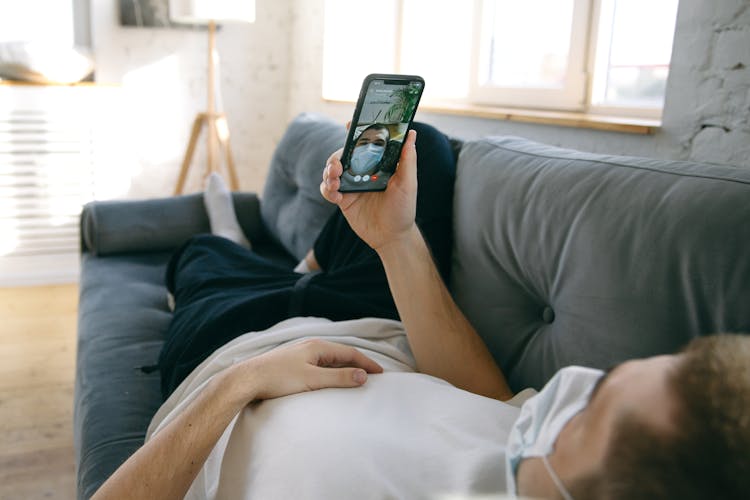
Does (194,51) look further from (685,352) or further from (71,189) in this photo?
(685,352)

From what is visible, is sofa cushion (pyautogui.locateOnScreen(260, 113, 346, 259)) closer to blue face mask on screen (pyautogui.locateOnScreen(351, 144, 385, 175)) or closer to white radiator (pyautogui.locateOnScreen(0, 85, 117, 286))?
blue face mask on screen (pyautogui.locateOnScreen(351, 144, 385, 175))

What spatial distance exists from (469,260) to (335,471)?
24.7 inches

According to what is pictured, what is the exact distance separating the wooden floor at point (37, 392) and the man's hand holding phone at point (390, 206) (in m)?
1.08

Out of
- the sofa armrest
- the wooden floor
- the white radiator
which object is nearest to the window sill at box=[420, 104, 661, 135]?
the sofa armrest

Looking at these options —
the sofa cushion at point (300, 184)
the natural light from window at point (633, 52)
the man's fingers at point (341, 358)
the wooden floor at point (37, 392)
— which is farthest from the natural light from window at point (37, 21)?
the man's fingers at point (341, 358)

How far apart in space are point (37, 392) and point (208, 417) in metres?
1.60

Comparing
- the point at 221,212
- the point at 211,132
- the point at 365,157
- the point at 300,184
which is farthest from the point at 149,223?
the point at 365,157

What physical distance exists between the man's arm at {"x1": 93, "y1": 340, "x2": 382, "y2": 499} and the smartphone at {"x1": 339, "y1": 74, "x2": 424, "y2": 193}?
0.29 metres

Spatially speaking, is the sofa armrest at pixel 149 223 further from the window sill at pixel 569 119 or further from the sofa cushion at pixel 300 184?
the window sill at pixel 569 119

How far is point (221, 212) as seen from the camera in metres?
2.38

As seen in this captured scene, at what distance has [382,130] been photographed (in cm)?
107

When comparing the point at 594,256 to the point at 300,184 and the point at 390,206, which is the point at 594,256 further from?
the point at 300,184

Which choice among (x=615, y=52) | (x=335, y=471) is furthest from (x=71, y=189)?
(x=335, y=471)

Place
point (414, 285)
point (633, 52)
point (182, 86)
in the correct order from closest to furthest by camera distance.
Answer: point (414, 285)
point (633, 52)
point (182, 86)
